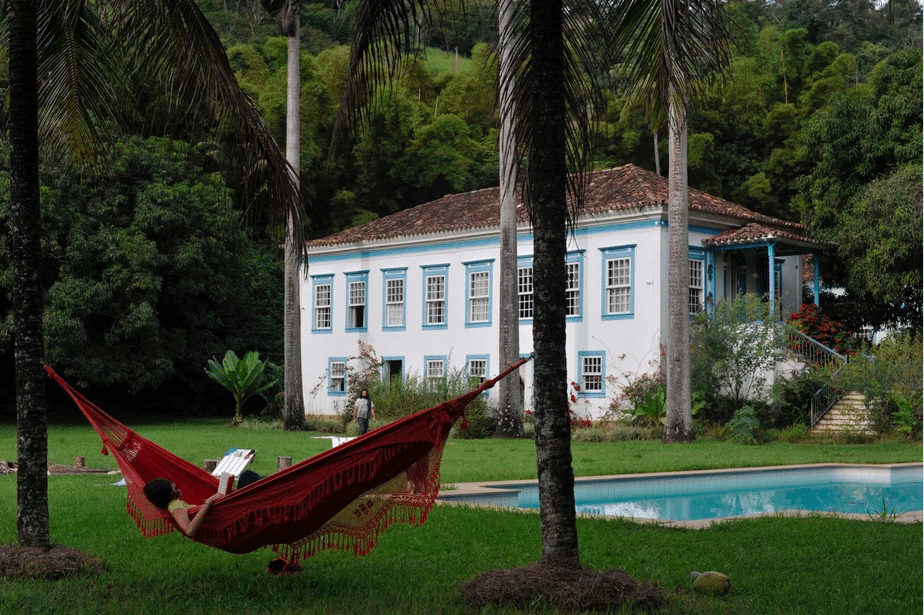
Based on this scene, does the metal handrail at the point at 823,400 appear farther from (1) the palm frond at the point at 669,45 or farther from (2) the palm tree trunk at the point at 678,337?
(1) the palm frond at the point at 669,45

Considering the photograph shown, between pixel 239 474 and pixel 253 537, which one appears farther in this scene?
pixel 239 474

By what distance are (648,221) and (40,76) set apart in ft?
53.6

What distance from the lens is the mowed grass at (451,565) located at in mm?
5789

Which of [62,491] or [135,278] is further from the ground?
[135,278]

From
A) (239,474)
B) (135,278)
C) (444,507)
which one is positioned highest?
(135,278)

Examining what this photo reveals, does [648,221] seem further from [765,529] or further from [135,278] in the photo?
[765,529]

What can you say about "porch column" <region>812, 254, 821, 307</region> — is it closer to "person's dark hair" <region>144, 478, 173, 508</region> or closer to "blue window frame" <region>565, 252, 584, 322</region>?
"blue window frame" <region>565, 252, 584, 322</region>

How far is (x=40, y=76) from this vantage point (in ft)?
27.1

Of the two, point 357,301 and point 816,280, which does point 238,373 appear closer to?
point 357,301

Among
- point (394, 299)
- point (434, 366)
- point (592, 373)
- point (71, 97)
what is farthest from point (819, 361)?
point (71, 97)

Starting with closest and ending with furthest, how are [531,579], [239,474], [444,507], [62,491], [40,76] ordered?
[531,579]
[239,474]
[40,76]
[444,507]
[62,491]

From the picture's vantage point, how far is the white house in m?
23.2

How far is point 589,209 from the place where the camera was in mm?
23672

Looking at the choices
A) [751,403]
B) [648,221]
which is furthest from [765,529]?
[648,221]
